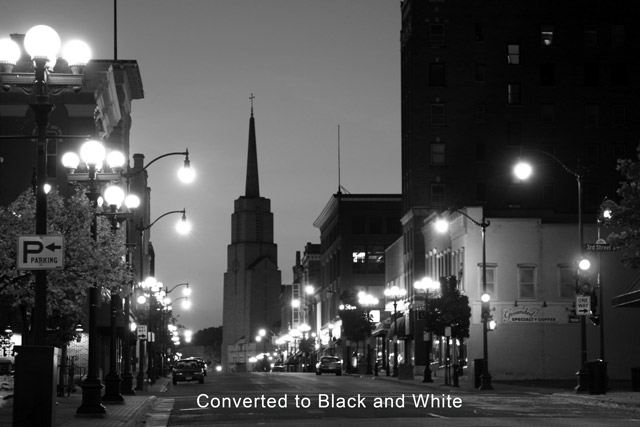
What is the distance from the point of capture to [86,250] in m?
31.0

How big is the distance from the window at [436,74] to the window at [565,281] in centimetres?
2694

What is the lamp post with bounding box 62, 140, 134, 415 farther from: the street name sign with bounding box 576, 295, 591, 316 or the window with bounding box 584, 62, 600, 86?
the window with bounding box 584, 62, 600, 86

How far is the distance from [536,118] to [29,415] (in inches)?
3085

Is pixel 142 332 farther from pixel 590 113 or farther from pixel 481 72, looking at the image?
pixel 590 113

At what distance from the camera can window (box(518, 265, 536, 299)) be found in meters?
67.6

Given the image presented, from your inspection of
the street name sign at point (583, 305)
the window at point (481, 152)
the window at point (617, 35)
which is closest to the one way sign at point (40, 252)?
the street name sign at point (583, 305)

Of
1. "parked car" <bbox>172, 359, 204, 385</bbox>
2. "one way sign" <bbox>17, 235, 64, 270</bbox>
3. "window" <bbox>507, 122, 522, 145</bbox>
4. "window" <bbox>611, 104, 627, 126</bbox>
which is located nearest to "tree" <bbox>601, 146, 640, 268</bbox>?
"one way sign" <bbox>17, 235, 64, 270</bbox>

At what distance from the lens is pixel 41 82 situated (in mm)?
18000

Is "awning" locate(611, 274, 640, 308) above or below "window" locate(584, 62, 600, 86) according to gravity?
below

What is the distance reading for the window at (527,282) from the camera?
222ft

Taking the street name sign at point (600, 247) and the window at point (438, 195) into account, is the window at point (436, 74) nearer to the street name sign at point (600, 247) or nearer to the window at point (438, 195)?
the window at point (438, 195)

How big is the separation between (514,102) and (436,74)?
21.9ft

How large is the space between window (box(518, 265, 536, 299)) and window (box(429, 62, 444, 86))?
87.4 feet

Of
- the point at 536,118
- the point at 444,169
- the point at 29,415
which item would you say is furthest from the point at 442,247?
the point at 29,415
